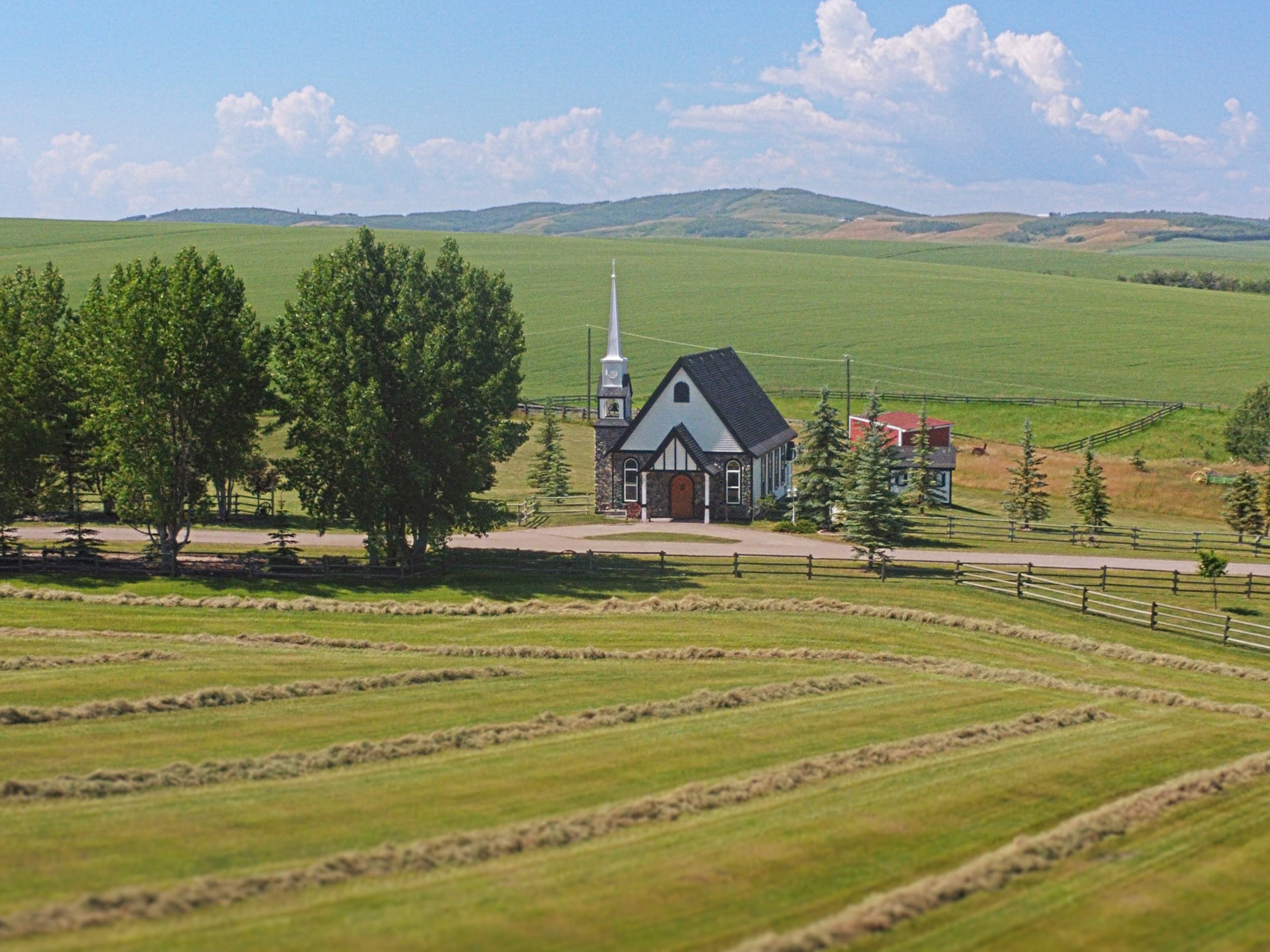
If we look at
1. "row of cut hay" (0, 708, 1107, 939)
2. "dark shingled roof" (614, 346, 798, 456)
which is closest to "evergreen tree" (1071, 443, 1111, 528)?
"dark shingled roof" (614, 346, 798, 456)

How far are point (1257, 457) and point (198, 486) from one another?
6065 centimetres

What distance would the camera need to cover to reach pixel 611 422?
64.2m

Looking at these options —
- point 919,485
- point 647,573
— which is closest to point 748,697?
point 647,573

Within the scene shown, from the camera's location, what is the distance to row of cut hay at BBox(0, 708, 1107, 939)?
16828mm

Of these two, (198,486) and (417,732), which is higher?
(198,486)

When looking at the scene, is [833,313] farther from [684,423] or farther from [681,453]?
[681,453]

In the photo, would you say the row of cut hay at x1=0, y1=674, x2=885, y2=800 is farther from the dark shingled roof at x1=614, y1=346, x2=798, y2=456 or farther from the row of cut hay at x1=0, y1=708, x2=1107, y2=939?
the dark shingled roof at x1=614, y1=346, x2=798, y2=456

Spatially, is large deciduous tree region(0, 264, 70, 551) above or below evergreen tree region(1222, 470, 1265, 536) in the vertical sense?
above

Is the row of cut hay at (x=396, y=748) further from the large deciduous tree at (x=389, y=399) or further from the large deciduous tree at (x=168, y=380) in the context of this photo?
the large deciduous tree at (x=168, y=380)

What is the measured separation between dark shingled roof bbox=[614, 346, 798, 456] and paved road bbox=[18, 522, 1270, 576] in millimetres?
5782

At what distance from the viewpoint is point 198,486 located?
4766cm

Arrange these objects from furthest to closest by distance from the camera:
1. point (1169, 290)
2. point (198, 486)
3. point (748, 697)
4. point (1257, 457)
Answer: point (1169, 290), point (1257, 457), point (198, 486), point (748, 697)

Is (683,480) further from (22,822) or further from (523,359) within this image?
(523,359)

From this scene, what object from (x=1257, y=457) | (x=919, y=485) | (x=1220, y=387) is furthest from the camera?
(x=1220, y=387)
